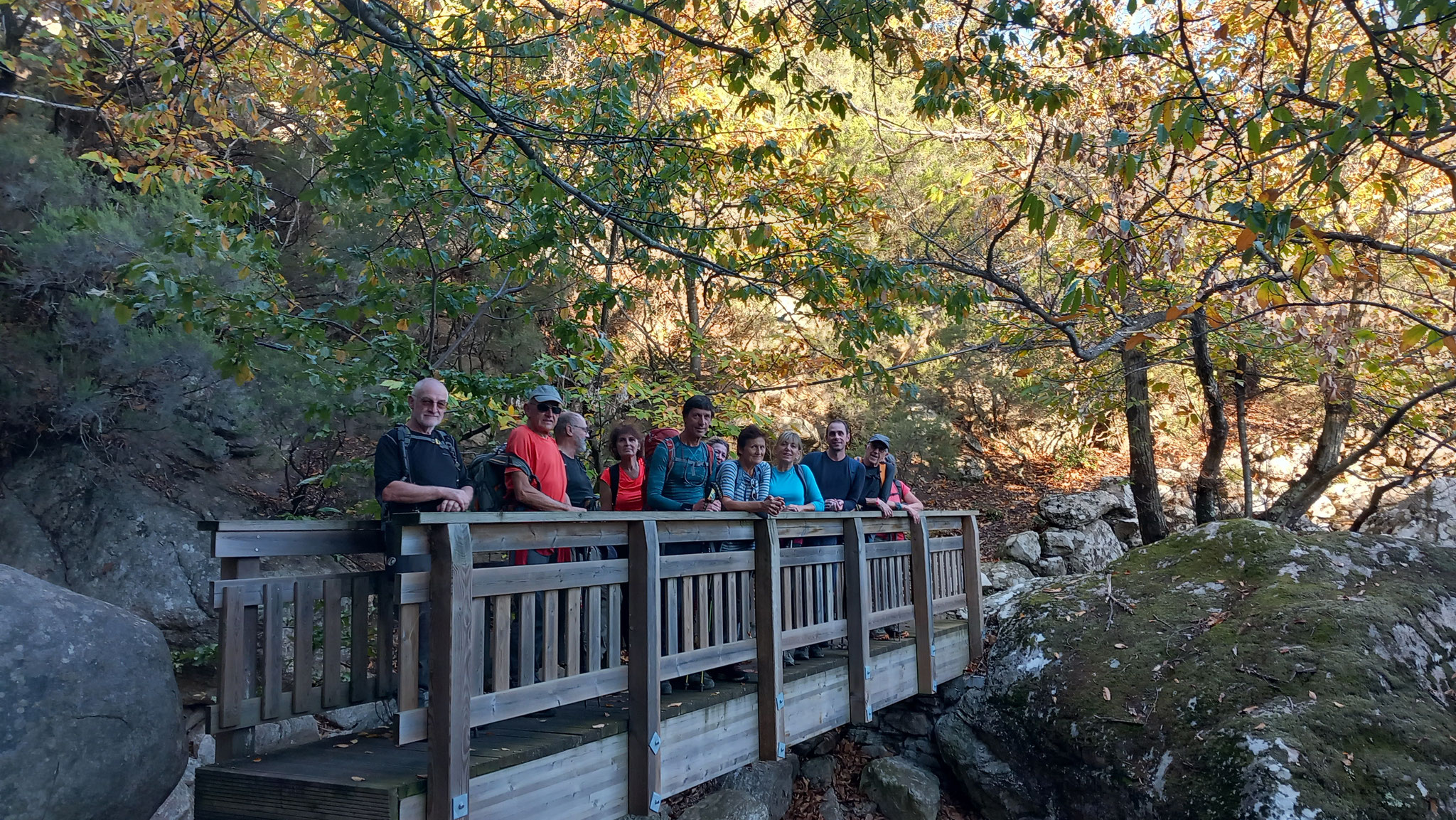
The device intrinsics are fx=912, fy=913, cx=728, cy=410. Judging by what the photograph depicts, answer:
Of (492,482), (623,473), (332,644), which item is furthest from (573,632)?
(623,473)

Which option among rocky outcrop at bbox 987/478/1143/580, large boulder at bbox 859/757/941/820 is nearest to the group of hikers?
large boulder at bbox 859/757/941/820

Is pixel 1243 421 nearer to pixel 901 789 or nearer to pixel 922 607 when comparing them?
pixel 922 607

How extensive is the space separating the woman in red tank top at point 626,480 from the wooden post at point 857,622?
5.33ft

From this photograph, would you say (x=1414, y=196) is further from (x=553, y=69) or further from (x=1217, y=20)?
(x=553, y=69)

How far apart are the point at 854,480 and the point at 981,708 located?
93.6 inches

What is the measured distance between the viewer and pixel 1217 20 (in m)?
10.1

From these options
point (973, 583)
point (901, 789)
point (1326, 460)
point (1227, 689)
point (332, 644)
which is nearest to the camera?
point (332, 644)

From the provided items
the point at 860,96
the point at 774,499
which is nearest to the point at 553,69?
the point at 860,96

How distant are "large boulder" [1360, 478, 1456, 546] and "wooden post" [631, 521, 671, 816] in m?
9.74

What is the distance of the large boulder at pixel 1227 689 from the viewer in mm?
5961

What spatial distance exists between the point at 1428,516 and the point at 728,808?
904 centimetres

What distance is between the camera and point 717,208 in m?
11.7

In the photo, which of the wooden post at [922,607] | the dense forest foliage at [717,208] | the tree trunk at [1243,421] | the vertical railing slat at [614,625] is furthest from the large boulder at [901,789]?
the tree trunk at [1243,421]

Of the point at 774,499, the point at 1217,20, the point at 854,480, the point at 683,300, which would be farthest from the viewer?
the point at 683,300
